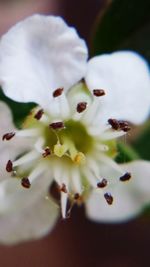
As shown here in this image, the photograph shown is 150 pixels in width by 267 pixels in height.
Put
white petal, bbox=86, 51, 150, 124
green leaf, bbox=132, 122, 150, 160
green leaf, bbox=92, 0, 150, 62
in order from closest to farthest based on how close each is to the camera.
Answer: white petal, bbox=86, 51, 150, 124 → green leaf, bbox=92, 0, 150, 62 → green leaf, bbox=132, 122, 150, 160

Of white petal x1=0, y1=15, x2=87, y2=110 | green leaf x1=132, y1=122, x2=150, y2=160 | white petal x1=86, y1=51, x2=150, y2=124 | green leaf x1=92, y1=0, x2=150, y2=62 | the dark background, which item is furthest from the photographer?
the dark background

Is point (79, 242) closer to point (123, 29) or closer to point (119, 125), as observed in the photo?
point (123, 29)

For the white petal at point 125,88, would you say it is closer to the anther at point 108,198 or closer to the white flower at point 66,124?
the white flower at point 66,124

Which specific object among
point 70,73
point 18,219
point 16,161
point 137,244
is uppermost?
point 70,73

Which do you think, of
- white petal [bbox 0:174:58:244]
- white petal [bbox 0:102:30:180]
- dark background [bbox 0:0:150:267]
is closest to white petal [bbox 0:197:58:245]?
white petal [bbox 0:174:58:244]

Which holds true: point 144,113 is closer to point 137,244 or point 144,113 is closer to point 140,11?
point 140,11

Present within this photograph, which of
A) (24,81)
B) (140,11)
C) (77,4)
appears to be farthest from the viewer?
(77,4)

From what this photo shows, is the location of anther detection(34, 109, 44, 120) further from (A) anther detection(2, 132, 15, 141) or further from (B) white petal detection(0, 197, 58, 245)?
(B) white petal detection(0, 197, 58, 245)

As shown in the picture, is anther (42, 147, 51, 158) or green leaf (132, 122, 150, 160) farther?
green leaf (132, 122, 150, 160)

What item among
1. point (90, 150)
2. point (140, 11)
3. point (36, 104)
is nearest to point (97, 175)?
point (90, 150)
